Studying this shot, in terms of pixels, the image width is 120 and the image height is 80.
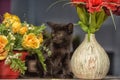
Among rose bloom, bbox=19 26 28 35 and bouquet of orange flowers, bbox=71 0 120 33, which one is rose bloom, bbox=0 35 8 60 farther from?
bouquet of orange flowers, bbox=71 0 120 33

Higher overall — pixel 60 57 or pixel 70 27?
pixel 70 27

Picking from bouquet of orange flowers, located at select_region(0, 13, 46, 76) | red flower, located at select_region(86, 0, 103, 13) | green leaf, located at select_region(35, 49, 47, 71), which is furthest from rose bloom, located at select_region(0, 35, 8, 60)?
red flower, located at select_region(86, 0, 103, 13)

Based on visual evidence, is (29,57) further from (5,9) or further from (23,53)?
(5,9)

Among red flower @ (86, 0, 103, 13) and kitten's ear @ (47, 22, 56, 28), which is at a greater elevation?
red flower @ (86, 0, 103, 13)

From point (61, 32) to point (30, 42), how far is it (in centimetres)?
18

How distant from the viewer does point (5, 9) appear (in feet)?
5.17

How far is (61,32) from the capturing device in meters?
1.42

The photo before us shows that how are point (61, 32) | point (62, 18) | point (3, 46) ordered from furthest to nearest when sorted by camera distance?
1. point (62, 18)
2. point (61, 32)
3. point (3, 46)

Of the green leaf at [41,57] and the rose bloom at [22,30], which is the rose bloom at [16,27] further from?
the green leaf at [41,57]

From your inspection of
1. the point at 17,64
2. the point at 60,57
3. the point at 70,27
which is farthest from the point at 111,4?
the point at 17,64

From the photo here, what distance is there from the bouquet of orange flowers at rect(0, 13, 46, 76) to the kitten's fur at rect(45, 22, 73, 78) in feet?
0.28

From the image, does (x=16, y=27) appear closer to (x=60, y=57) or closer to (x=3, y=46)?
(x=3, y=46)

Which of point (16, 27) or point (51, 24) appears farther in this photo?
point (51, 24)

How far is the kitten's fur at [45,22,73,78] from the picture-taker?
1.43m
